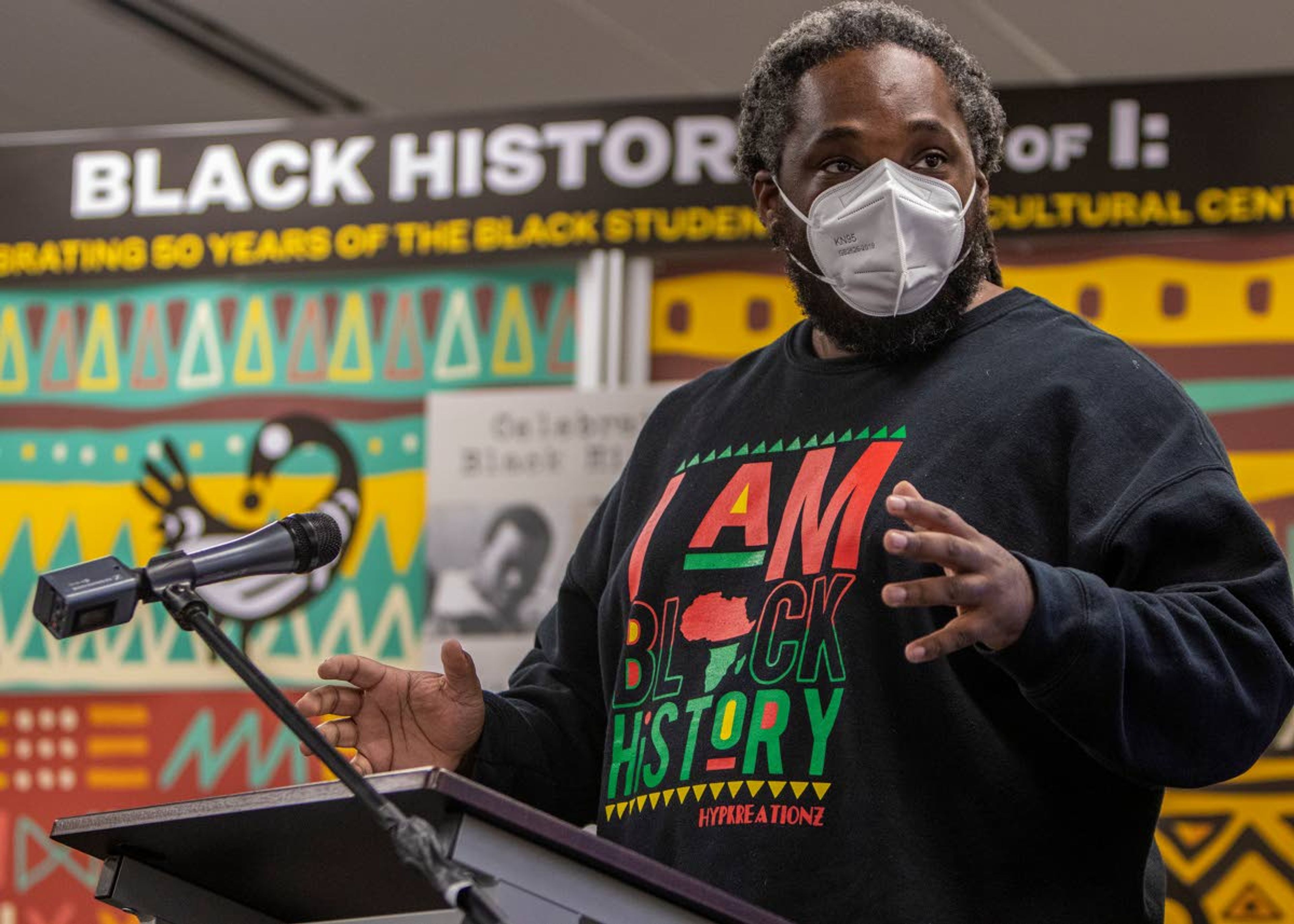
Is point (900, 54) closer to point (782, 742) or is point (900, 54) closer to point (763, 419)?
point (763, 419)

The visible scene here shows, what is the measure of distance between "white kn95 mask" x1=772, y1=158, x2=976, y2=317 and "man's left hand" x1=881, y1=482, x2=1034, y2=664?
0.46 m

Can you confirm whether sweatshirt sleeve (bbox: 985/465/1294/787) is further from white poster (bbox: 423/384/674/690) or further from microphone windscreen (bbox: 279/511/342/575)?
white poster (bbox: 423/384/674/690)

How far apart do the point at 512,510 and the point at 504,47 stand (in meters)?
1.55

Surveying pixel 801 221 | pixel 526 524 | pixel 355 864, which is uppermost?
pixel 801 221

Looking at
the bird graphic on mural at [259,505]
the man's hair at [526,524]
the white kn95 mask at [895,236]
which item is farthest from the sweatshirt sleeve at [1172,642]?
the bird graphic on mural at [259,505]

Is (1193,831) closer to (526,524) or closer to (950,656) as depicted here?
(526,524)

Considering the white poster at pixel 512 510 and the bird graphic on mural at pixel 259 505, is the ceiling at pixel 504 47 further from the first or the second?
the white poster at pixel 512 510

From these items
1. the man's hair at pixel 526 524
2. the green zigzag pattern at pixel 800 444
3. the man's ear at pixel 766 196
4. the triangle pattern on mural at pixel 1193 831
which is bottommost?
the triangle pattern on mural at pixel 1193 831

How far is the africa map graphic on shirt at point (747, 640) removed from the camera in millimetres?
1475

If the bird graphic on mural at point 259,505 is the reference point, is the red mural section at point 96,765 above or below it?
below

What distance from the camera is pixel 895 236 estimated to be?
163cm

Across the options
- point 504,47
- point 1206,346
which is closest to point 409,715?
point 1206,346

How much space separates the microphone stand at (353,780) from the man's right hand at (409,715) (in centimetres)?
35

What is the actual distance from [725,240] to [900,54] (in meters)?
1.76
